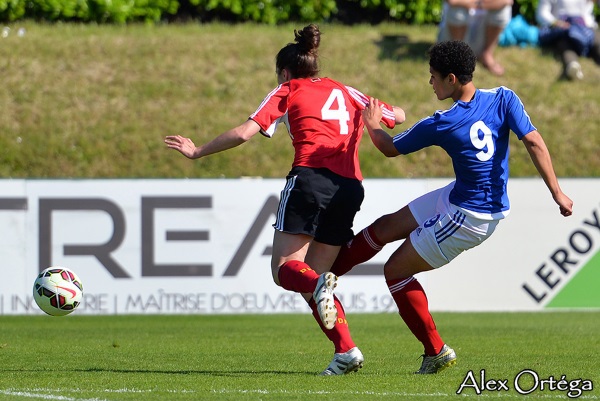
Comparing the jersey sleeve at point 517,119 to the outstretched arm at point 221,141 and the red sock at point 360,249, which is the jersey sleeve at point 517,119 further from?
the outstretched arm at point 221,141

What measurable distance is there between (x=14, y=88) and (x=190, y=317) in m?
6.24

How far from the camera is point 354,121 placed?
279 inches

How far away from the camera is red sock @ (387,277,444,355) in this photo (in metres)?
6.92

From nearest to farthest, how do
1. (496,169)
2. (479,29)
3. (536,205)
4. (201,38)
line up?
(496,169)
(536,205)
(479,29)
(201,38)

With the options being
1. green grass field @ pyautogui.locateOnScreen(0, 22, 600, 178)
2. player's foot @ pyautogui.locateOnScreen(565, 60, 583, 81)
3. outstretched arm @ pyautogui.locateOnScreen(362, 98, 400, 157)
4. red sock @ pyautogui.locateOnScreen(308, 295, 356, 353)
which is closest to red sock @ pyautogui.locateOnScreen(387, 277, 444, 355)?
red sock @ pyautogui.locateOnScreen(308, 295, 356, 353)

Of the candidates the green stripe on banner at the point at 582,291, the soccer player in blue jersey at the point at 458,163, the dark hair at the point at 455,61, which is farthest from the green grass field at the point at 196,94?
the dark hair at the point at 455,61

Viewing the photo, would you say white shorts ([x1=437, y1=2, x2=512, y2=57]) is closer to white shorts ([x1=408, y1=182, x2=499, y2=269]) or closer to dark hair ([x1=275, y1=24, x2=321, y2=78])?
dark hair ([x1=275, y1=24, x2=321, y2=78])

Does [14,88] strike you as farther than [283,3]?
No

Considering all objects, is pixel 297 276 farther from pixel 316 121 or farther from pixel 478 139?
pixel 478 139

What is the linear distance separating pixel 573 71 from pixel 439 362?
11.7 meters

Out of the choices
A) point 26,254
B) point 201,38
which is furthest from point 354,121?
point 201,38

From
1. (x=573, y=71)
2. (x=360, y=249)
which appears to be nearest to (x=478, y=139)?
(x=360, y=249)

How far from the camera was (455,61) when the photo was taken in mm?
6598

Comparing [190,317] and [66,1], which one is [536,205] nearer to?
[190,317]
